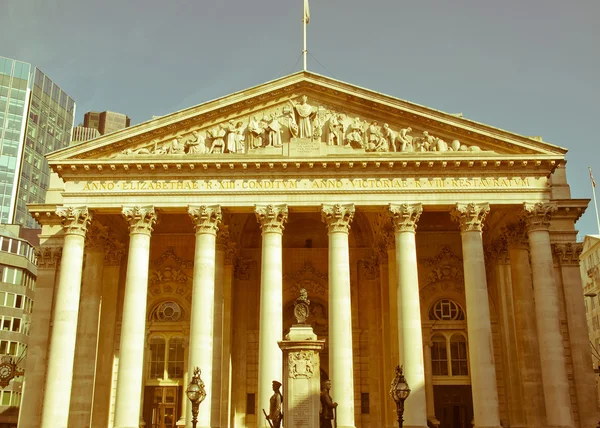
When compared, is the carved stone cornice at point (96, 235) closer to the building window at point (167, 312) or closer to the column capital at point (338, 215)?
the building window at point (167, 312)

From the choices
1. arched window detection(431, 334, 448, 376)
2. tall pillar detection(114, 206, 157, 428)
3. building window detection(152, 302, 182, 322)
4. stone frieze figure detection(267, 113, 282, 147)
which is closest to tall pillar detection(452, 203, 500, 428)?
arched window detection(431, 334, 448, 376)

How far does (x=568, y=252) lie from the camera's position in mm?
41062

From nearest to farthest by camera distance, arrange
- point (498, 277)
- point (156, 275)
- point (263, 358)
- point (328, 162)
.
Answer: point (263, 358) → point (328, 162) → point (498, 277) → point (156, 275)

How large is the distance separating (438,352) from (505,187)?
38.3 ft

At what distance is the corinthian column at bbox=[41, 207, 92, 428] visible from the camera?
3306cm

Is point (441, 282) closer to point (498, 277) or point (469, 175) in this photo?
point (498, 277)

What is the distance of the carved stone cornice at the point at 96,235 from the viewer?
123 ft

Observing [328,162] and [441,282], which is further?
[441,282]

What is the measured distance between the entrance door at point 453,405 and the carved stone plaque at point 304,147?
631 inches

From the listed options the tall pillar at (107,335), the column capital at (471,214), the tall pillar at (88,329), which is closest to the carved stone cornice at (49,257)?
the tall pillar at (107,335)

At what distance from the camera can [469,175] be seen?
35.7m

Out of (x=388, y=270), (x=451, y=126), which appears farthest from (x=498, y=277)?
(x=451, y=126)

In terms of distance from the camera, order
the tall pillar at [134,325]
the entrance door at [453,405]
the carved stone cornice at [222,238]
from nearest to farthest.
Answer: the tall pillar at [134,325]
the carved stone cornice at [222,238]
the entrance door at [453,405]

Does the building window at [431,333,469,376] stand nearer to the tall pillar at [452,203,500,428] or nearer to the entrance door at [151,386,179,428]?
the tall pillar at [452,203,500,428]
